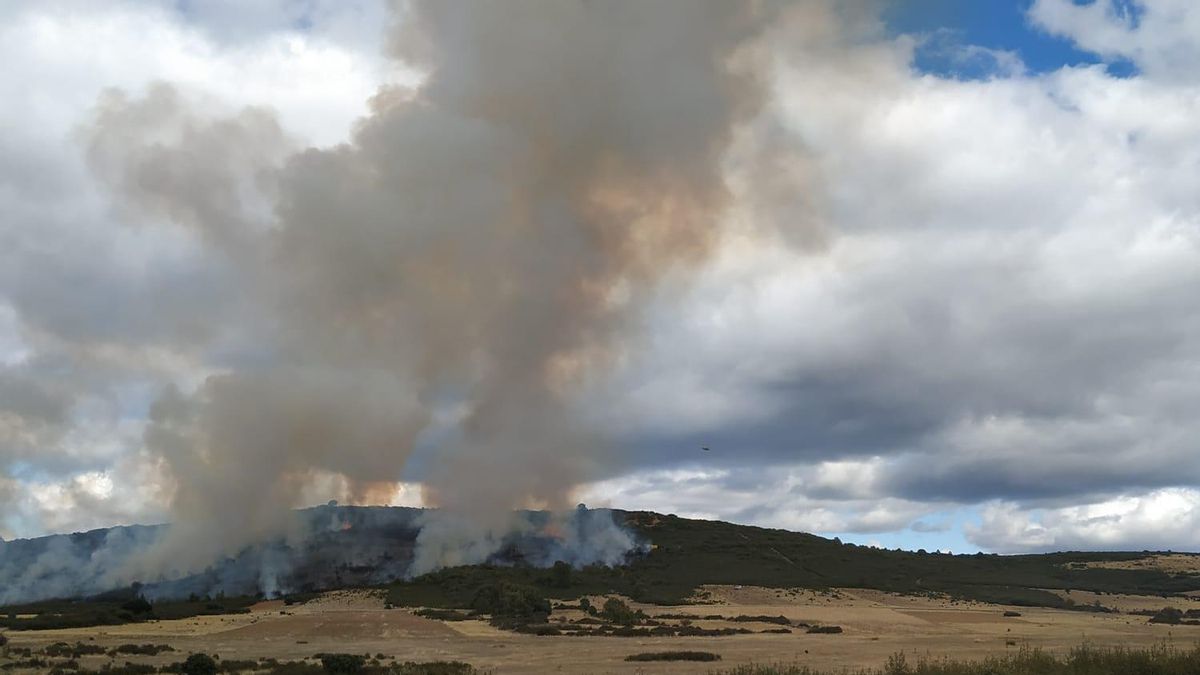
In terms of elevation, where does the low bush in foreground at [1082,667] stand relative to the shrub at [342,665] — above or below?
above

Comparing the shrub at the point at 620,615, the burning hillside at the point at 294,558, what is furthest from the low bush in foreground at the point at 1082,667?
the burning hillside at the point at 294,558

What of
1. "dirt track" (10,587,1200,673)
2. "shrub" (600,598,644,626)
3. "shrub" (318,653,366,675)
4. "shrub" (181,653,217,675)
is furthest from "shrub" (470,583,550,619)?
"shrub" (181,653,217,675)

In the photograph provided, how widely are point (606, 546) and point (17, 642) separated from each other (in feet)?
401

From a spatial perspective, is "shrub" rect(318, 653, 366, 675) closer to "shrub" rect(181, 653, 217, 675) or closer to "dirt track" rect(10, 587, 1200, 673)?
"shrub" rect(181, 653, 217, 675)

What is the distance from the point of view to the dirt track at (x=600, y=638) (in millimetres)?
61562

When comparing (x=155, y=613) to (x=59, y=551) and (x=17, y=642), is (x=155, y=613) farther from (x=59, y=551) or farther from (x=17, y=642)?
(x=59, y=551)

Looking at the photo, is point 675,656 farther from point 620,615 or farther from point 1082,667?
point 620,615

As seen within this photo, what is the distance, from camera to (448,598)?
129375mm

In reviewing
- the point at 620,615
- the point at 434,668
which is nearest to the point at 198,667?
the point at 434,668

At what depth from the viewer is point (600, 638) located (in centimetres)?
7925

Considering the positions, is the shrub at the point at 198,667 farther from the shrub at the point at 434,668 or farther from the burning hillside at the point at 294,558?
the burning hillside at the point at 294,558

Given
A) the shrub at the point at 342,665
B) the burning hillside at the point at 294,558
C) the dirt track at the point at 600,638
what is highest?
the burning hillside at the point at 294,558

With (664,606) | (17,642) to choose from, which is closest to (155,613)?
(17,642)

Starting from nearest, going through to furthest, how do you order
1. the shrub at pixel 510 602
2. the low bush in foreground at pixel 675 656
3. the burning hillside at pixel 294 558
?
the low bush in foreground at pixel 675 656 < the shrub at pixel 510 602 < the burning hillside at pixel 294 558
